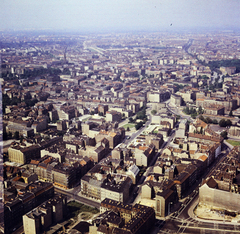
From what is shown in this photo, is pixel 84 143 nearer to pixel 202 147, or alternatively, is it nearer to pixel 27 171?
pixel 27 171

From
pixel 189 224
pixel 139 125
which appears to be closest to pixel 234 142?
pixel 139 125

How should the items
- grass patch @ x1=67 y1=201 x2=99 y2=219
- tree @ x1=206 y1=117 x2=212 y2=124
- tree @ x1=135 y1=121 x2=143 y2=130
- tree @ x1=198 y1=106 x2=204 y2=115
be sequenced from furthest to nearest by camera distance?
tree @ x1=198 y1=106 x2=204 y2=115, tree @ x1=206 y1=117 x2=212 y2=124, tree @ x1=135 y1=121 x2=143 y2=130, grass patch @ x1=67 y1=201 x2=99 y2=219

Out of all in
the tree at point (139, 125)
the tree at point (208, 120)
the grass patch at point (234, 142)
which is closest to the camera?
the grass patch at point (234, 142)

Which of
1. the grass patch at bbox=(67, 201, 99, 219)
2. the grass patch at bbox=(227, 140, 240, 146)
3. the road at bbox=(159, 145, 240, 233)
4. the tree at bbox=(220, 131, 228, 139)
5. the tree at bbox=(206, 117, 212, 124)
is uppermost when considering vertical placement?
the tree at bbox=(206, 117, 212, 124)

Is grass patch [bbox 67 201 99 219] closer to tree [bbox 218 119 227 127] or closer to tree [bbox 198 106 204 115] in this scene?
tree [bbox 218 119 227 127]

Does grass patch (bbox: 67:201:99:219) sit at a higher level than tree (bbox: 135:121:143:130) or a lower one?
lower

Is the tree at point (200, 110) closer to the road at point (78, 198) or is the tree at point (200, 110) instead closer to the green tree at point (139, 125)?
the green tree at point (139, 125)

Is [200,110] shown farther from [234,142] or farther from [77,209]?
[77,209]

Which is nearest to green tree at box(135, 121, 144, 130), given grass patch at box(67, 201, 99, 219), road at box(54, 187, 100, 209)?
road at box(54, 187, 100, 209)

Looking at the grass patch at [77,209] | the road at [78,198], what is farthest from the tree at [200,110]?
the grass patch at [77,209]
